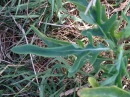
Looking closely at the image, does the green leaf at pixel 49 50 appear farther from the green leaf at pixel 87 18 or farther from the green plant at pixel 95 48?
the green leaf at pixel 87 18

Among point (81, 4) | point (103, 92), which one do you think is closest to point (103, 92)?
point (103, 92)

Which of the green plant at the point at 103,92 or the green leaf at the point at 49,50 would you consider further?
the green leaf at the point at 49,50

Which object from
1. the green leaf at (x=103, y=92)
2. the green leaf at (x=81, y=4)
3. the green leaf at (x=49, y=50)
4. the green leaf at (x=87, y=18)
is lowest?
the green leaf at (x=103, y=92)

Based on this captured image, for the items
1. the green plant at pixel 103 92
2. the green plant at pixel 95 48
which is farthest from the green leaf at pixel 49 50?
the green plant at pixel 103 92

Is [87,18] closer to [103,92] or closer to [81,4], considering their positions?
[81,4]

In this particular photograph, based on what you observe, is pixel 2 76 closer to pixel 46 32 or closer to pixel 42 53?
pixel 46 32

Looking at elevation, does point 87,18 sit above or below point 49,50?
above

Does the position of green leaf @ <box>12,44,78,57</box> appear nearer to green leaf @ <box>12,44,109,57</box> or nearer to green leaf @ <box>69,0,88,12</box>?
green leaf @ <box>12,44,109,57</box>

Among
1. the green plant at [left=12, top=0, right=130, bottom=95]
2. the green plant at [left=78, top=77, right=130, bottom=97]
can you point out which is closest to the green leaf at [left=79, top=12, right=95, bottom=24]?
the green plant at [left=12, top=0, right=130, bottom=95]
